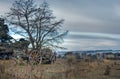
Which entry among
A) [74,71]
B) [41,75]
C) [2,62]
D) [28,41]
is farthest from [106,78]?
[28,41]

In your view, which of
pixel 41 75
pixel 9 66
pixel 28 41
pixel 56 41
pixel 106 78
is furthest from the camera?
pixel 56 41

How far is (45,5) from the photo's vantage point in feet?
174

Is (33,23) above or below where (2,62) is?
above

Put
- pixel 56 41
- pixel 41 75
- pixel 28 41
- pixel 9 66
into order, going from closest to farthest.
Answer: pixel 41 75 < pixel 9 66 < pixel 28 41 < pixel 56 41

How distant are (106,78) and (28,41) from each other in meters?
25.5

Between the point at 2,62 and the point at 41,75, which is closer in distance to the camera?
the point at 41,75

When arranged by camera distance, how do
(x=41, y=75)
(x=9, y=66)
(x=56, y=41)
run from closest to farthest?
(x=41, y=75)
(x=9, y=66)
(x=56, y=41)

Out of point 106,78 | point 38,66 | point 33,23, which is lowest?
point 106,78

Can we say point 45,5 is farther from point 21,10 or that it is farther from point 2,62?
point 2,62

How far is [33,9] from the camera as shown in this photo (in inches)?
2055

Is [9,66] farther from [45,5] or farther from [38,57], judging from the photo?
[45,5]

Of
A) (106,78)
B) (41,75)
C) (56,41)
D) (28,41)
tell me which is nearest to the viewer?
(41,75)

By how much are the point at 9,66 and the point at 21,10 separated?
36.9 meters

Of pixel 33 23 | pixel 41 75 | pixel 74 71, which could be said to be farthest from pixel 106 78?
pixel 33 23
